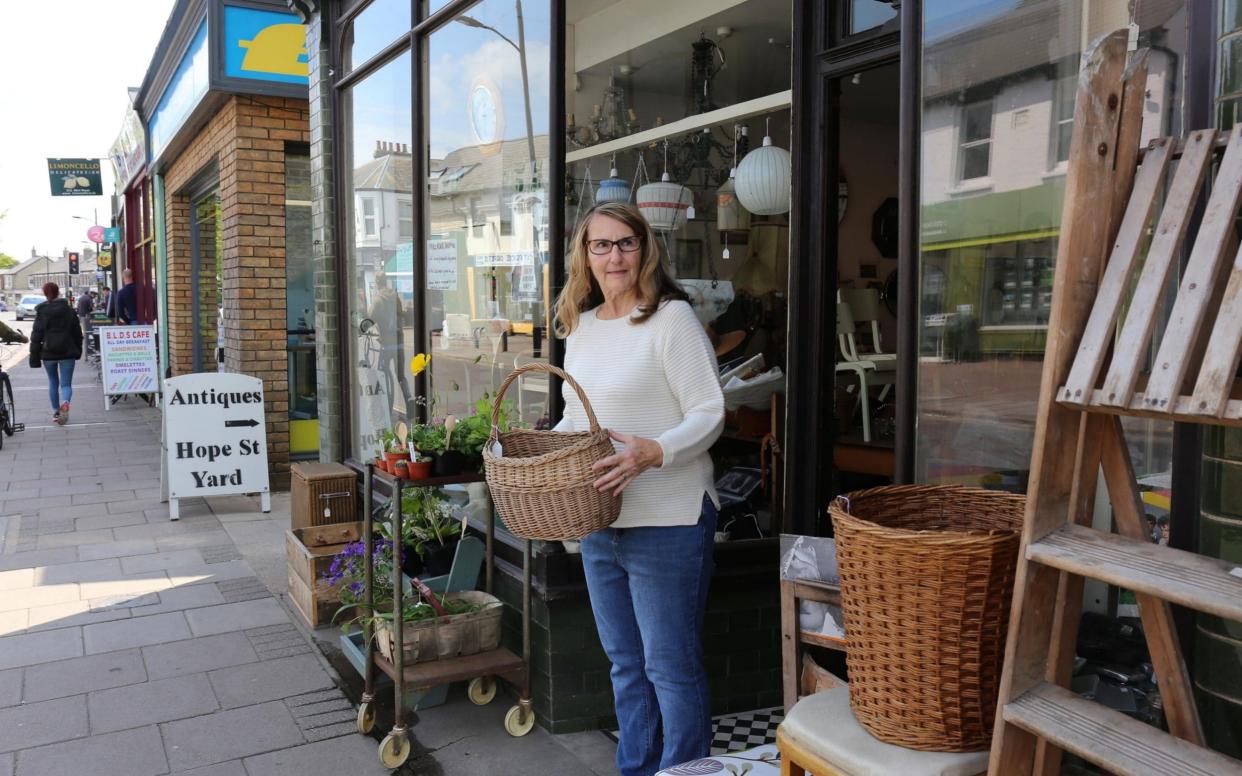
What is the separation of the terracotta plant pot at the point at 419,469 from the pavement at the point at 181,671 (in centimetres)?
96

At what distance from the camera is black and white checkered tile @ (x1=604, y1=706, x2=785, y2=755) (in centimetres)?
352

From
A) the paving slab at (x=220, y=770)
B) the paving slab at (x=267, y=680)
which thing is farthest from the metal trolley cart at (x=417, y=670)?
the paving slab at (x=267, y=680)

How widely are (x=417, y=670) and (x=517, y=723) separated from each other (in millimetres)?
410

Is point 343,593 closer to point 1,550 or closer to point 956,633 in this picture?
point 956,633

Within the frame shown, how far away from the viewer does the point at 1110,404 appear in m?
1.51

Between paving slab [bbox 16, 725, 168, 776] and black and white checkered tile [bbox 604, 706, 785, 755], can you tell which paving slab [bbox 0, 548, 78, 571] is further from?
Result: black and white checkered tile [bbox 604, 706, 785, 755]

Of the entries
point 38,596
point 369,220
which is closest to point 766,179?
point 369,220

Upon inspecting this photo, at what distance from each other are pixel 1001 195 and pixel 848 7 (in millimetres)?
981

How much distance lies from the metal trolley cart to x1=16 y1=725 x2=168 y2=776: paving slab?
2.30 feet

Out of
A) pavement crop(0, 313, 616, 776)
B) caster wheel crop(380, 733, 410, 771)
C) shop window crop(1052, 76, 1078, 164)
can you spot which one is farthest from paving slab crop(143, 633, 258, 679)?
shop window crop(1052, 76, 1078, 164)

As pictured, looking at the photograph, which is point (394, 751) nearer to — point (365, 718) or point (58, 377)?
point (365, 718)

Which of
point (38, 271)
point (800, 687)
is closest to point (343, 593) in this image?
Answer: point (800, 687)

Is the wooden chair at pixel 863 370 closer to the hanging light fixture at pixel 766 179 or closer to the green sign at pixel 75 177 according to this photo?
the hanging light fixture at pixel 766 179

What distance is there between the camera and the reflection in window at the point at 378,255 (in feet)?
18.2
